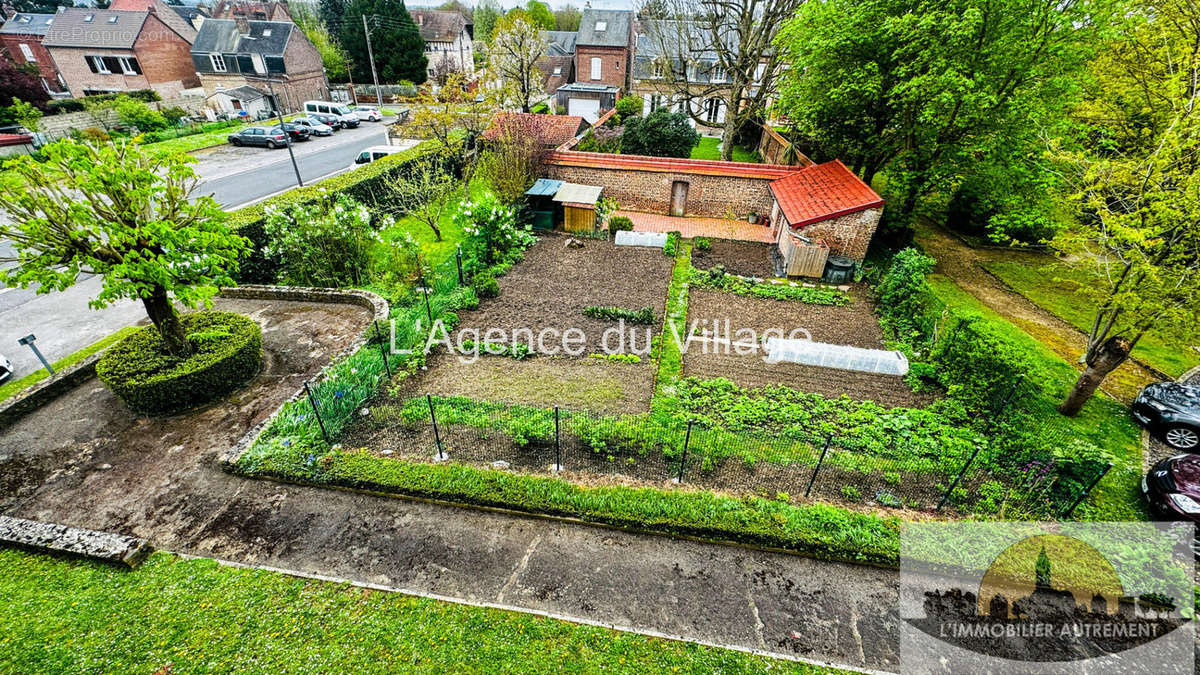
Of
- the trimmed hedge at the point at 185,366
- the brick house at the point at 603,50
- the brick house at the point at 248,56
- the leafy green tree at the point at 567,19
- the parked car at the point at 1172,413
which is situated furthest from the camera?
the leafy green tree at the point at 567,19

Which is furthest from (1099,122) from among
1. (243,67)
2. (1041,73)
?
(243,67)

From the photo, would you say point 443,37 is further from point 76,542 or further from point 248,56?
point 76,542

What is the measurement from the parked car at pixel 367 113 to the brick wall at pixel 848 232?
4287cm

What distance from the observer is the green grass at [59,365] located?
11374 mm

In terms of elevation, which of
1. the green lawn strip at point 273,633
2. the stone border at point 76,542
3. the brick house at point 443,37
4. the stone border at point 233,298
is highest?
the brick house at point 443,37

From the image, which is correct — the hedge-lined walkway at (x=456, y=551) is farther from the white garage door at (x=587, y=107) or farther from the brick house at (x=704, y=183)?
the white garage door at (x=587, y=107)

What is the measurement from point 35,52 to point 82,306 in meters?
55.8

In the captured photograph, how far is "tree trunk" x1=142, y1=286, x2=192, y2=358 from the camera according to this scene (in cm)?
997

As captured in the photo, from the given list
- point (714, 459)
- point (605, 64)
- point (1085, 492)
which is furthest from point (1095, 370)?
point (605, 64)

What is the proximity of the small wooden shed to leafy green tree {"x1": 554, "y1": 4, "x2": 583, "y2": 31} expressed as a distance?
8577cm

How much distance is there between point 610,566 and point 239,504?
6.83 m

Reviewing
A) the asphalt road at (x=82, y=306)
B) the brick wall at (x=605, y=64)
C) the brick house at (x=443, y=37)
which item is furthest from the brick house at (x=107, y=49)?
the brick wall at (x=605, y=64)

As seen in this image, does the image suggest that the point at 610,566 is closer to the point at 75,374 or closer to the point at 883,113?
the point at 75,374

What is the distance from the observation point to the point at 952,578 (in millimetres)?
7418
